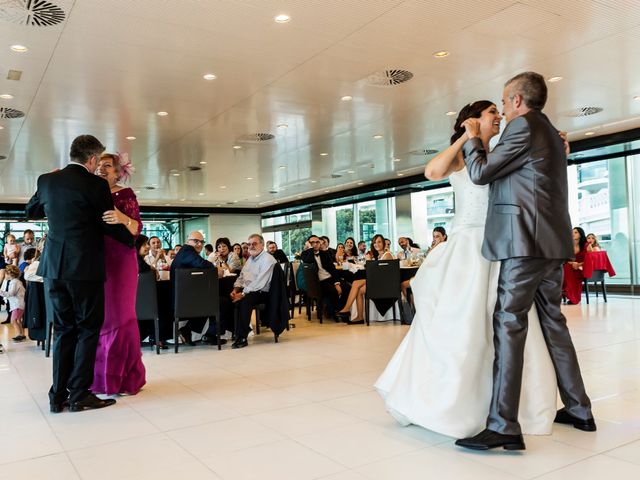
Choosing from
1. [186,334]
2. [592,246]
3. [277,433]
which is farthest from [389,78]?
[592,246]

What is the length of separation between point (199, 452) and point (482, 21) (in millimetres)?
4564

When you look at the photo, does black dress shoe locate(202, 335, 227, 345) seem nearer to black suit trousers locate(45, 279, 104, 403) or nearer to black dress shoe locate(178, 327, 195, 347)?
black dress shoe locate(178, 327, 195, 347)

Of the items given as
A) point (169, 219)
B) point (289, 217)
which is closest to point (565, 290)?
point (289, 217)

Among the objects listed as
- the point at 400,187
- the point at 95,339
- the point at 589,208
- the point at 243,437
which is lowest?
the point at 243,437

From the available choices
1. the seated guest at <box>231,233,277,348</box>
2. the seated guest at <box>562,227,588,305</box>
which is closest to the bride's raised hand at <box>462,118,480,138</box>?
the seated guest at <box>231,233,277,348</box>

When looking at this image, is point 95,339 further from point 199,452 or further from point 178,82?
point 178,82

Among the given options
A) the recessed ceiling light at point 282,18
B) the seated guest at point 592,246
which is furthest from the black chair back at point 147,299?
the seated guest at point 592,246

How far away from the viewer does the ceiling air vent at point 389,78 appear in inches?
266

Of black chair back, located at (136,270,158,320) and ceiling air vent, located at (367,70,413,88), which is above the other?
ceiling air vent, located at (367,70,413,88)

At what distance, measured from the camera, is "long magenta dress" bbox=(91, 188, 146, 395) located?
3799 millimetres

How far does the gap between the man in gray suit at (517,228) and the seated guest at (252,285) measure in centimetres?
383

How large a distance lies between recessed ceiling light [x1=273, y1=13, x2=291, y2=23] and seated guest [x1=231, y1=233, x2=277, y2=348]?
85.1 inches

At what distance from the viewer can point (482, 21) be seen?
530 centimetres

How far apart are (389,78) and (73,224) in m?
4.69
